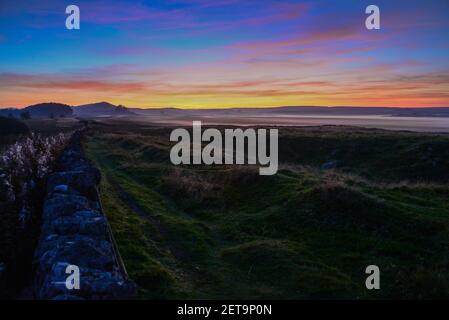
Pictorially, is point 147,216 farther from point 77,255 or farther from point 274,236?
point 77,255

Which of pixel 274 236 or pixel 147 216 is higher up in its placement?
pixel 147 216

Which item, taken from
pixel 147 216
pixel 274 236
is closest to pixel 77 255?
pixel 274 236

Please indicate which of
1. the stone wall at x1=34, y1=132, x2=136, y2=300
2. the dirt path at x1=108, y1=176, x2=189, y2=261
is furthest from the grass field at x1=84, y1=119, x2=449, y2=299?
the stone wall at x1=34, y1=132, x2=136, y2=300

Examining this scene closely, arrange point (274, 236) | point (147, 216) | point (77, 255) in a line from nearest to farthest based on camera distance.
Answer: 1. point (77, 255)
2. point (274, 236)
3. point (147, 216)

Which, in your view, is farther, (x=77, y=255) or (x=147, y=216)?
(x=147, y=216)

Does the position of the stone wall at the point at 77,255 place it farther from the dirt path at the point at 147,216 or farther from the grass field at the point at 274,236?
the dirt path at the point at 147,216

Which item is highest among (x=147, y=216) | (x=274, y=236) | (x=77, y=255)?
(x=77, y=255)

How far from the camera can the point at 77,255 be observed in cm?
825

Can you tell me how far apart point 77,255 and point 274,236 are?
8.12 metres

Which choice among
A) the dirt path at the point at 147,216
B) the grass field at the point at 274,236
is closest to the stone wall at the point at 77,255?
the grass field at the point at 274,236

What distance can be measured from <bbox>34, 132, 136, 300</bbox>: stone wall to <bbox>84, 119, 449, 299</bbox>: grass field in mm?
1697

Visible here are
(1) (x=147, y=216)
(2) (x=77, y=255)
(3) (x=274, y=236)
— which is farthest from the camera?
(1) (x=147, y=216)
